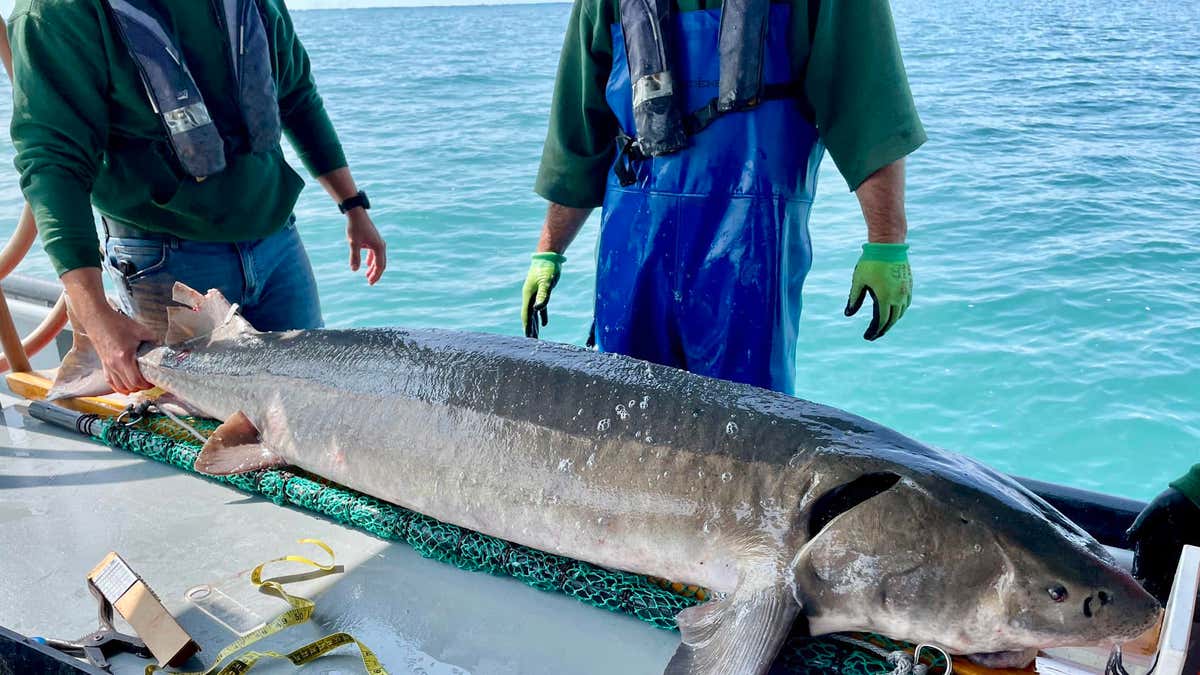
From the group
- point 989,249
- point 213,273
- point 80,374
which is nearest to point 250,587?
point 80,374

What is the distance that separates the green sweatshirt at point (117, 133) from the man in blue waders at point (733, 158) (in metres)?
1.20

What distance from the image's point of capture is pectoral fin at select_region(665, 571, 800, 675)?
1.63 metres

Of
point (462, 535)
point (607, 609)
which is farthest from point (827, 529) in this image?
point (462, 535)

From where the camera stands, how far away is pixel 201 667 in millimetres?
1824

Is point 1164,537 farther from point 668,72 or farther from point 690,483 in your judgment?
point 668,72

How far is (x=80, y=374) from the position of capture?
3.02 m

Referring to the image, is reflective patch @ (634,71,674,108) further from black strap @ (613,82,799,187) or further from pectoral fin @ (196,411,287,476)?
pectoral fin @ (196,411,287,476)

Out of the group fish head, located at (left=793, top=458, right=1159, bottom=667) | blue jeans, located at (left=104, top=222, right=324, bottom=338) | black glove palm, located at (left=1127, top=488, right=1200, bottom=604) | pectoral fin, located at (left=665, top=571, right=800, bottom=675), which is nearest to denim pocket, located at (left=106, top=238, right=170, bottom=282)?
blue jeans, located at (left=104, top=222, right=324, bottom=338)

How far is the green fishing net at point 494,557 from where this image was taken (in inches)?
68.4

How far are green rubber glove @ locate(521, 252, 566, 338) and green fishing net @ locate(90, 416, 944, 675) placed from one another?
974mm

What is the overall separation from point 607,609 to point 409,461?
2.20ft

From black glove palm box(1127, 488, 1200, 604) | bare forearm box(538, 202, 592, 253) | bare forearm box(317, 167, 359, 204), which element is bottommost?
black glove palm box(1127, 488, 1200, 604)

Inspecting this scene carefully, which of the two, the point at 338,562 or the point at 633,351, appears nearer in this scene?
the point at 338,562

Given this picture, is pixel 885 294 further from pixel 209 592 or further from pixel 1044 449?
pixel 1044 449
